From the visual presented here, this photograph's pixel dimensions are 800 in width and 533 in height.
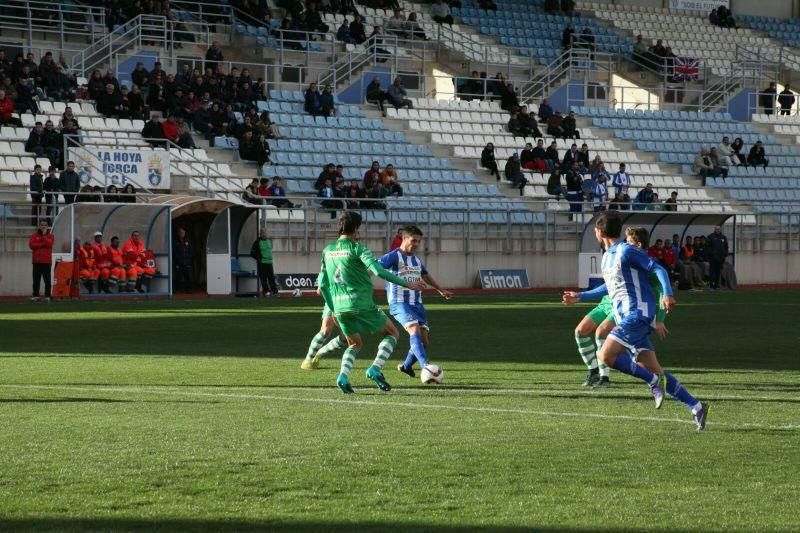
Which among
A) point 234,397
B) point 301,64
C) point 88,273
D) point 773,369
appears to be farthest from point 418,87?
point 234,397

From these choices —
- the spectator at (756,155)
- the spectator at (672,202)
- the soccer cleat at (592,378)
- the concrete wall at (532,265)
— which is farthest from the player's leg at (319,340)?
the spectator at (756,155)

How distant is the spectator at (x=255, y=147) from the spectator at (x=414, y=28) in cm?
1110

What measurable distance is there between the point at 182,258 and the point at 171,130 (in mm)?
4582

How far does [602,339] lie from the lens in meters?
13.4

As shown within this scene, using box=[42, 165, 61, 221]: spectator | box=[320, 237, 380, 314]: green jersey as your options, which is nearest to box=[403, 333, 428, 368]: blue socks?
box=[320, 237, 380, 314]: green jersey

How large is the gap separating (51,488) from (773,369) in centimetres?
986

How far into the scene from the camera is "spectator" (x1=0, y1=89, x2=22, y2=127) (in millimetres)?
34781

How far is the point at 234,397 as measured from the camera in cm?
1230

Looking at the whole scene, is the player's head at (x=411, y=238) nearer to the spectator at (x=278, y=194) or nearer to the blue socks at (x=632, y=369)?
the blue socks at (x=632, y=369)

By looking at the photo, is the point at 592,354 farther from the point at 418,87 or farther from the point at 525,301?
the point at 418,87

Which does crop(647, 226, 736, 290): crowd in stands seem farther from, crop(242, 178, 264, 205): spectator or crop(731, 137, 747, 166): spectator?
crop(242, 178, 264, 205): spectator

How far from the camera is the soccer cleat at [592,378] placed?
13.6 metres

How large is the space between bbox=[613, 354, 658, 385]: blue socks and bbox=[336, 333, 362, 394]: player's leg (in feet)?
8.47

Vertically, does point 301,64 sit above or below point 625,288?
above
